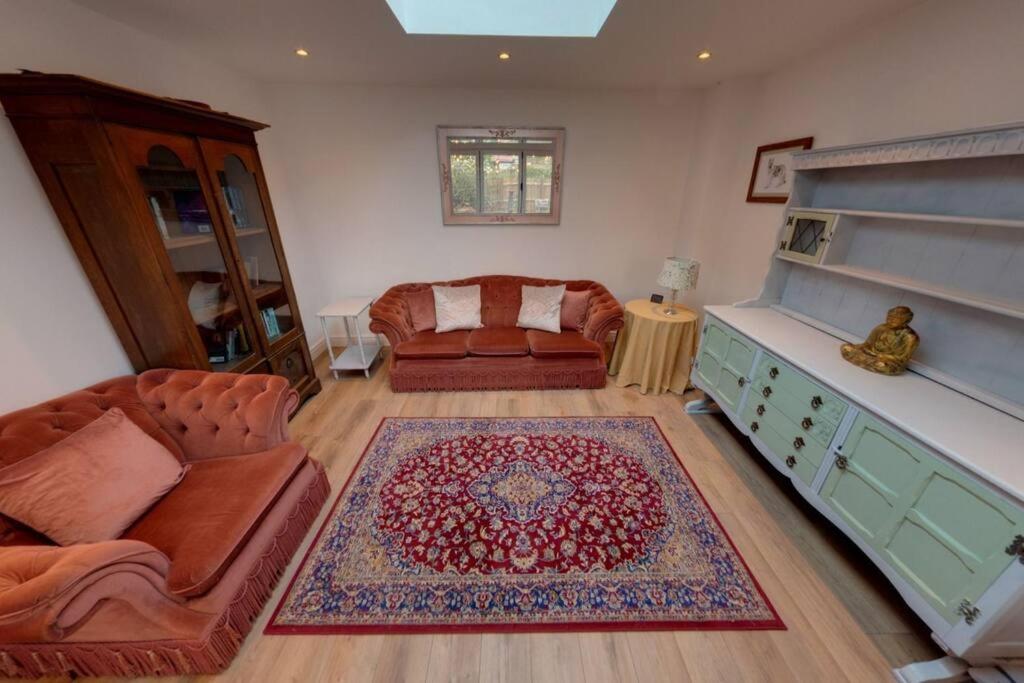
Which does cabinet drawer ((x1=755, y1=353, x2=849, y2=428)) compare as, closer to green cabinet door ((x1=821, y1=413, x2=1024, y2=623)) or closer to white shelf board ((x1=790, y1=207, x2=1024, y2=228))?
green cabinet door ((x1=821, y1=413, x2=1024, y2=623))

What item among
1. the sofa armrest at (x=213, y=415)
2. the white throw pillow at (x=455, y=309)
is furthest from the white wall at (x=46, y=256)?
the white throw pillow at (x=455, y=309)

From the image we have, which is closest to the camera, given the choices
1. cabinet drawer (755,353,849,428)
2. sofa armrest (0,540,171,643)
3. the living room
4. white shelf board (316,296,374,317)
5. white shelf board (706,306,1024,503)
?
sofa armrest (0,540,171,643)

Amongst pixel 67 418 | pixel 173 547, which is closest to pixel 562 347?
pixel 173 547

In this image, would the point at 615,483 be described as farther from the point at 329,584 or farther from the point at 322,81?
the point at 322,81

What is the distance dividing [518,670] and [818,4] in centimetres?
308

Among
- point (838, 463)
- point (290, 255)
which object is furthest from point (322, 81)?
point (838, 463)

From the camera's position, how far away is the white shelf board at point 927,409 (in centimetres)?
107

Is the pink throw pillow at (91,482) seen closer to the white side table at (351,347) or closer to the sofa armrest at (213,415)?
the sofa armrest at (213,415)

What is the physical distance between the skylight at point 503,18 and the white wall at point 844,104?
1399mm

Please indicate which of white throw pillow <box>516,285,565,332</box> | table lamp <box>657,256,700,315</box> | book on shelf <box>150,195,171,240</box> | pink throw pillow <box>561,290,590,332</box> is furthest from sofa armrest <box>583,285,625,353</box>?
book on shelf <box>150,195,171,240</box>

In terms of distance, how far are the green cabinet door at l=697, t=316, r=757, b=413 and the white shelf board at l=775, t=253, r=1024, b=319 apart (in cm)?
56

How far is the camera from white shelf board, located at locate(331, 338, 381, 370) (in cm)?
304

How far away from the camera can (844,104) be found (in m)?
1.91

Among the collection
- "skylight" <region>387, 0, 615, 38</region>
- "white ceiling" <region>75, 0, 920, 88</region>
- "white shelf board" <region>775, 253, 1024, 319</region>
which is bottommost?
"white shelf board" <region>775, 253, 1024, 319</region>
